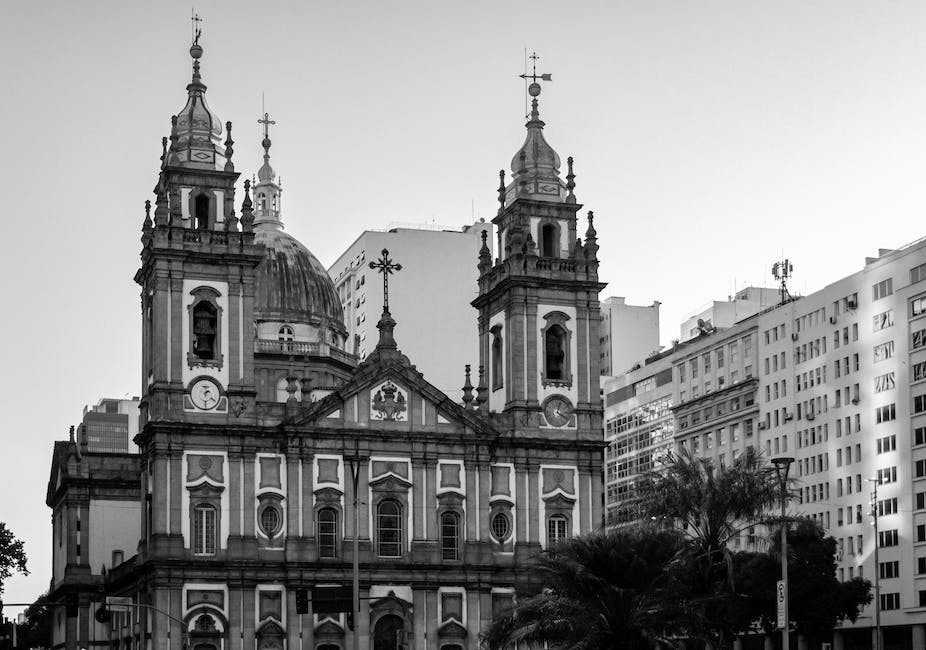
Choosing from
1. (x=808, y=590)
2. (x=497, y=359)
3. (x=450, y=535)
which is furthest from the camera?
(x=808, y=590)

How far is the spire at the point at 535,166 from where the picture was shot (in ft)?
279

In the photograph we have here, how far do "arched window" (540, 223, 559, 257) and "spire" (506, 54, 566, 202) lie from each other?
53.5 inches

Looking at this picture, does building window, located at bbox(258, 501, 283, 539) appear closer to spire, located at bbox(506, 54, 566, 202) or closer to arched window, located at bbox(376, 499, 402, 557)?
arched window, located at bbox(376, 499, 402, 557)

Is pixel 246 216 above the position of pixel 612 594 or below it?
above

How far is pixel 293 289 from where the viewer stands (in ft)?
320

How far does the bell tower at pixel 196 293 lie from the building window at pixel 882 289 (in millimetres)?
39055

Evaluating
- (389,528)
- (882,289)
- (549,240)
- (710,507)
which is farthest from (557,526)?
(882,289)

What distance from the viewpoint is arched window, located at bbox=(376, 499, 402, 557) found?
7806 centimetres

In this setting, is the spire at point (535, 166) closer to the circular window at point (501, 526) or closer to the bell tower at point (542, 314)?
the bell tower at point (542, 314)

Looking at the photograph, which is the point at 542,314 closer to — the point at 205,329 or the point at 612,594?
the point at 205,329

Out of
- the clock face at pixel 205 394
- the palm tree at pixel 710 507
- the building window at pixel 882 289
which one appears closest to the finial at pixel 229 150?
the clock face at pixel 205 394

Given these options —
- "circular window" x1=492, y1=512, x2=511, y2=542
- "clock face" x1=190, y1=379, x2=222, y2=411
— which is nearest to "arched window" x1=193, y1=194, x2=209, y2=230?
"clock face" x1=190, y1=379, x2=222, y2=411

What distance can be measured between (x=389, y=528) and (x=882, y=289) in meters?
37.1

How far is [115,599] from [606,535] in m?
36.0
